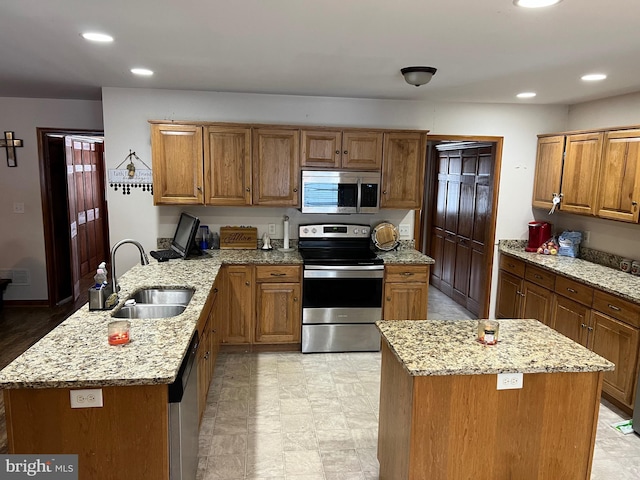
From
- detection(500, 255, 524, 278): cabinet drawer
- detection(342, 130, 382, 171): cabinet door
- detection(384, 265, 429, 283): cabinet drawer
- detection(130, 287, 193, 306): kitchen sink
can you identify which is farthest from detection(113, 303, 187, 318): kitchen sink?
detection(500, 255, 524, 278): cabinet drawer

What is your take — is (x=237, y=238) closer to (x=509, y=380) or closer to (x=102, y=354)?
(x=102, y=354)

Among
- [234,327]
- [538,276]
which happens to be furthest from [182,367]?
[538,276]

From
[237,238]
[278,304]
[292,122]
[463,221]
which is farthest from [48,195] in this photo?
[463,221]

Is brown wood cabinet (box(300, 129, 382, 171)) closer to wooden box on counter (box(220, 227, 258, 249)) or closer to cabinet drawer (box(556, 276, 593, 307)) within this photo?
wooden box on counter (box(220, 227, 258, 249))

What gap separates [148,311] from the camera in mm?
2824

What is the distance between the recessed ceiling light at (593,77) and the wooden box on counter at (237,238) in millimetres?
3024

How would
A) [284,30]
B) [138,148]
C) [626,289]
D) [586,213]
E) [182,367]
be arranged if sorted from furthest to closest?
1. [138,148]
2. [586,213]
3. [626,289]
4. [284,30]
5. [182,367]

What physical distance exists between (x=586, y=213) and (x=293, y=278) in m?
2.60

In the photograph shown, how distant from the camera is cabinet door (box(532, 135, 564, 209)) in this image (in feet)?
14.1

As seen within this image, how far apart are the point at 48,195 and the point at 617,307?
18.3 feet

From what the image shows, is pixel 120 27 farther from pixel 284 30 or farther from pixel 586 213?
pixel 586 213

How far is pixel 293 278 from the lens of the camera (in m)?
4.05

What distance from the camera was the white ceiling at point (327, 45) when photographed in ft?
6.61

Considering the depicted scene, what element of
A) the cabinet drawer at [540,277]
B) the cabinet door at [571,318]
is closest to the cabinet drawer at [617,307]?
the cabinet door at [571,318]
